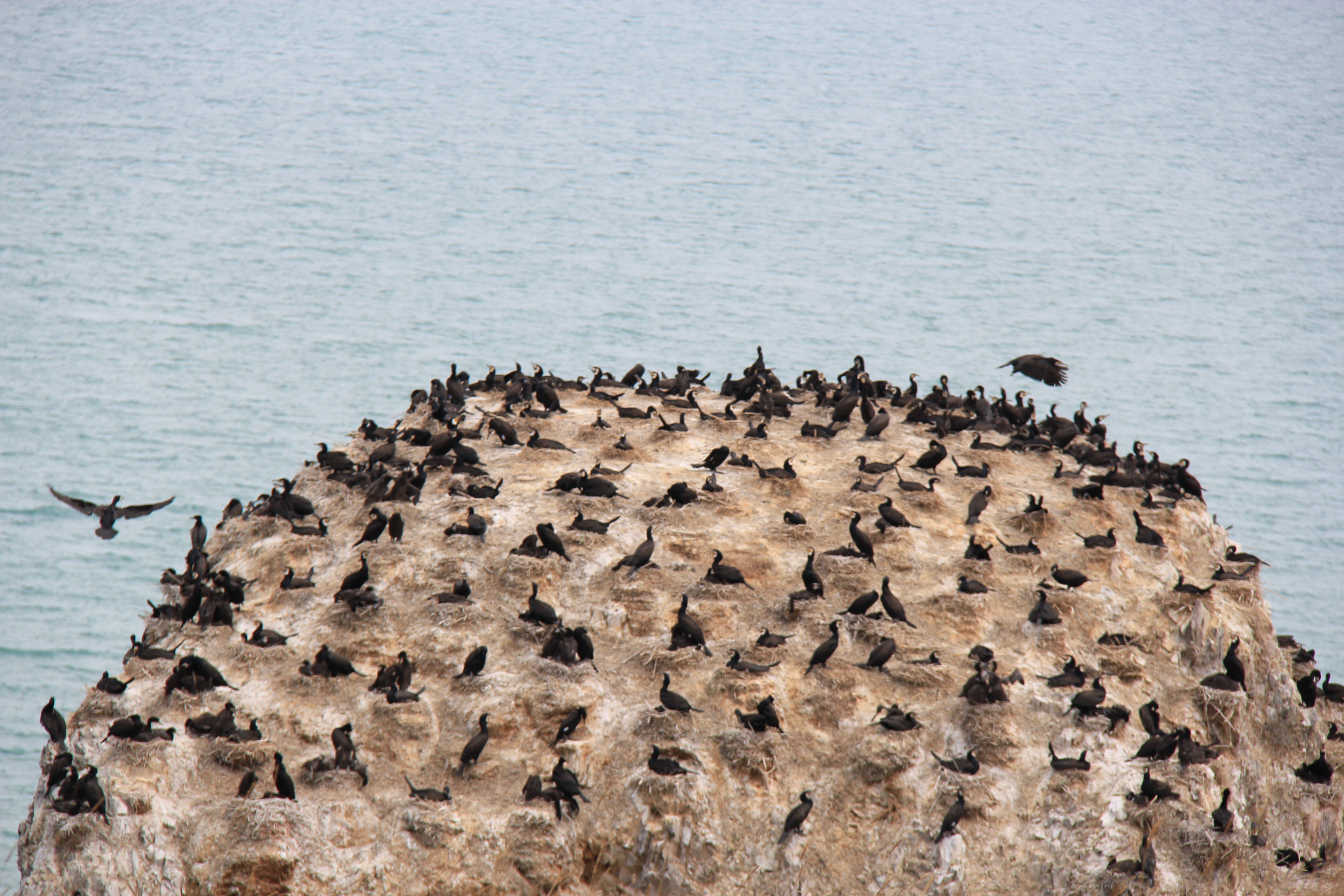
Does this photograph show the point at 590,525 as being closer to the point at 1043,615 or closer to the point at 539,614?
the point at 539,614

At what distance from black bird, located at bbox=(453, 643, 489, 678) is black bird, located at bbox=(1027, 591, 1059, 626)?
776 centimetres


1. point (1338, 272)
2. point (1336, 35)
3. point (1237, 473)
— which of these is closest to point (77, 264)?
point (1237, 473)

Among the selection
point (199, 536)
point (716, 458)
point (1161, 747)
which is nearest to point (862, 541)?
point (716, 458)

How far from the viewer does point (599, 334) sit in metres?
43.3

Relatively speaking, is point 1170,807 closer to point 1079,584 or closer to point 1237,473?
point 1079,584

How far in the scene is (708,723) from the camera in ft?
49.1

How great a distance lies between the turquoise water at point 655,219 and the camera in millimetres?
39156

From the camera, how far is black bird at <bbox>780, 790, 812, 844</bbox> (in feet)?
45.4

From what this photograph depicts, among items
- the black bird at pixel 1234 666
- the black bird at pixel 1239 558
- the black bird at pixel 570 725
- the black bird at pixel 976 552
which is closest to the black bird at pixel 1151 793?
the black bird at pixel 1234 666

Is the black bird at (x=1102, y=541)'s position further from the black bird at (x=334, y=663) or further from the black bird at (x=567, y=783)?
the black bird at (x=334, y=663)

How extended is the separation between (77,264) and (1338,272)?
48.0 meters

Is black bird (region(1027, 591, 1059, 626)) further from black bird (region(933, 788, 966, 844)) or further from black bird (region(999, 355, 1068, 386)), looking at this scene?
black bird (region(999, 355, 1068, 386))

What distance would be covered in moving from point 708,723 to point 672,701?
0.73m

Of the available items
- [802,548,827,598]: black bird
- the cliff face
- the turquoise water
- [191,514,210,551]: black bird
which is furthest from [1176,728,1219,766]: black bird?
the turquoise water
